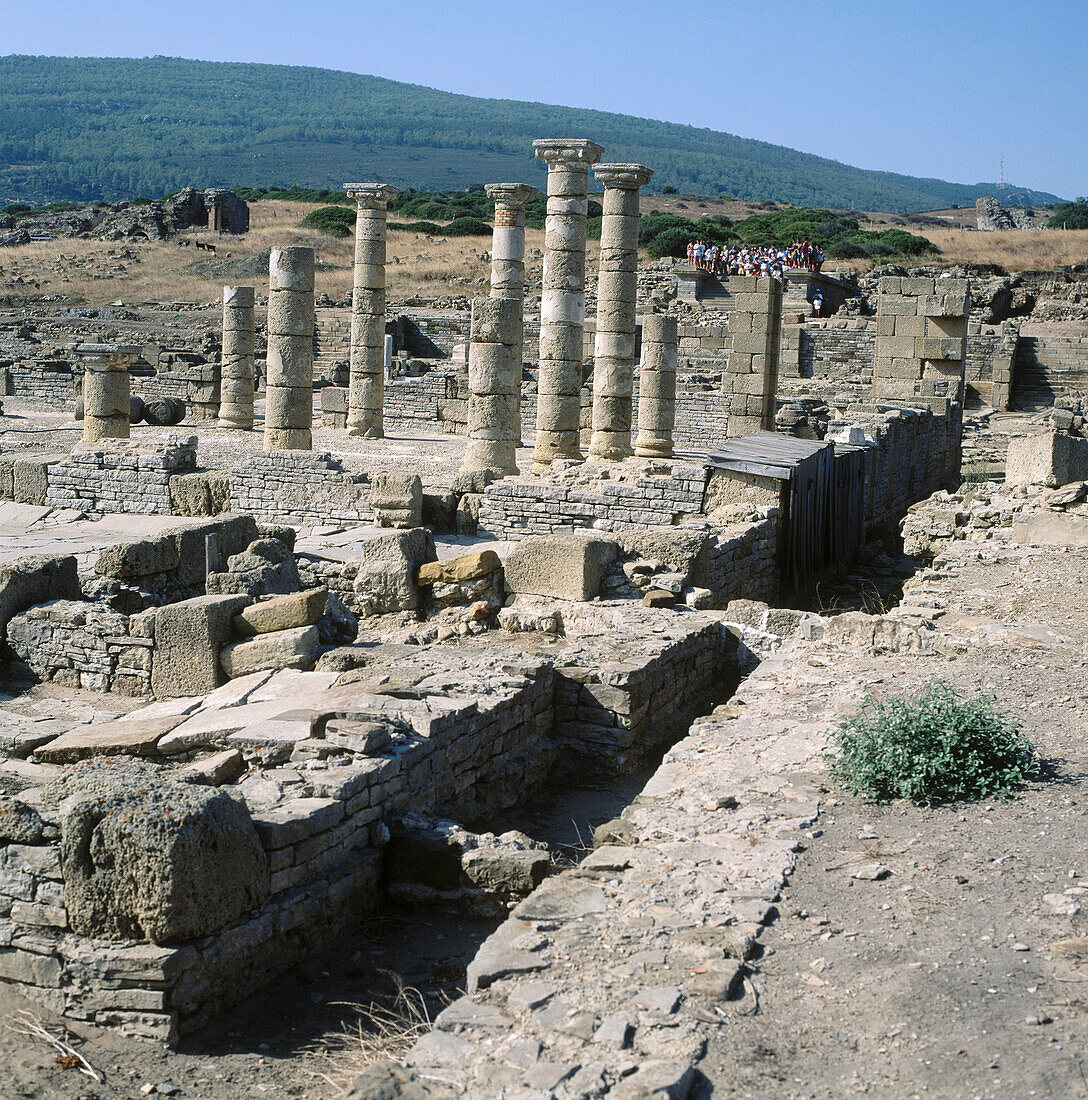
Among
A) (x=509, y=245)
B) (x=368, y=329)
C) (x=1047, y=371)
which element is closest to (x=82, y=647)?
(x=509, y=245)

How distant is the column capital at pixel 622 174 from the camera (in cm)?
1964

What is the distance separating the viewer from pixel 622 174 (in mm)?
19719

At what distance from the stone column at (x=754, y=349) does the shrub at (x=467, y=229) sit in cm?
4734

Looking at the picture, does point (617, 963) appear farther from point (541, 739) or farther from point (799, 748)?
point (541, 739)

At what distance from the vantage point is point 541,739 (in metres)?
8.72

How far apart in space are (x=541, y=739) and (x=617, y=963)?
4140mm

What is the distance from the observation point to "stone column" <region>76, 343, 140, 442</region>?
20797 millimetres

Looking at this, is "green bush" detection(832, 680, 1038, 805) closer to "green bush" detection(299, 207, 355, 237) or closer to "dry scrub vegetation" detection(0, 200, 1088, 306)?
"dry scrub vegetation" detection(0, 200, 1088, 306)

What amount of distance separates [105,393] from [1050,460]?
14.9 meters

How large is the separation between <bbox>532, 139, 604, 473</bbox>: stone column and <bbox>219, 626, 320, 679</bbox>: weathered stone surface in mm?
10574

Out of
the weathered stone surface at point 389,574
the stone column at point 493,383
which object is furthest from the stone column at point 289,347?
the weathered stone surface at point 389,574

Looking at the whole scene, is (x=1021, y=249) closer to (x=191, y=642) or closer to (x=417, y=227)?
(x=417, y=227)

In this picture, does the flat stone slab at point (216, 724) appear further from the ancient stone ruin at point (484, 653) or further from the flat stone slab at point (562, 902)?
the flat stone slab at point (562, 902)

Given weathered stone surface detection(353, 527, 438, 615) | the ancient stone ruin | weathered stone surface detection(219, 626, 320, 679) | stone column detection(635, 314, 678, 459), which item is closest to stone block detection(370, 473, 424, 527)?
the ancient stone ruin
